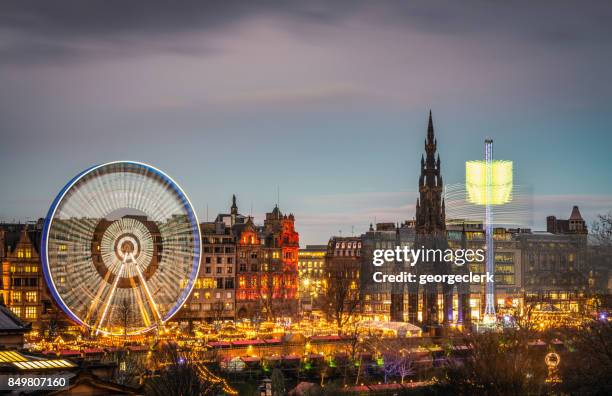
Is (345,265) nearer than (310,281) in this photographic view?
Yes

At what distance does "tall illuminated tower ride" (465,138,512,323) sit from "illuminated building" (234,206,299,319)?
Result: 24.3 metres

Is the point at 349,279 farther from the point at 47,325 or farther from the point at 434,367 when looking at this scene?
the point at 434,367

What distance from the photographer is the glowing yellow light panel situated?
9775 centimetres

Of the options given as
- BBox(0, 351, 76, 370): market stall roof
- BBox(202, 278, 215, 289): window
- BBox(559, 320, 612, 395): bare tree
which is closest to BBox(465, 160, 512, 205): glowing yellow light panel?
BBox(202, 278, 215, 289): window

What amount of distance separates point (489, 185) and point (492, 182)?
1.39 feet

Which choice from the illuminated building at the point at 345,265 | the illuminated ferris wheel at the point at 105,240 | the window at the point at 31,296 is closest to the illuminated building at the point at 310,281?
the illuminated building at the point at 345,265

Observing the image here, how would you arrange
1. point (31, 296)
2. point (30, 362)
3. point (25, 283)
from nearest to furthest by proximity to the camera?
1. point (30, 362)
2. point (25, 283)
3. point (31, 296)

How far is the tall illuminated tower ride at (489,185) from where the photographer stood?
9788 centimetres

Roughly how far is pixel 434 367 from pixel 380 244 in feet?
219

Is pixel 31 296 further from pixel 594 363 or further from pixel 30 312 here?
pixel 594 363

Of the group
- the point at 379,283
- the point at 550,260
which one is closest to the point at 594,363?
the point at 379,283

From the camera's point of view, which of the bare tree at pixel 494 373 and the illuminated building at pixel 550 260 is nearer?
the bare tree at pixel 494 373

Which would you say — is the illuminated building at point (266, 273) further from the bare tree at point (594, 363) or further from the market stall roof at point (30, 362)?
the market stall roof at point (30, 362)

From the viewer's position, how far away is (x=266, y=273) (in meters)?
112
